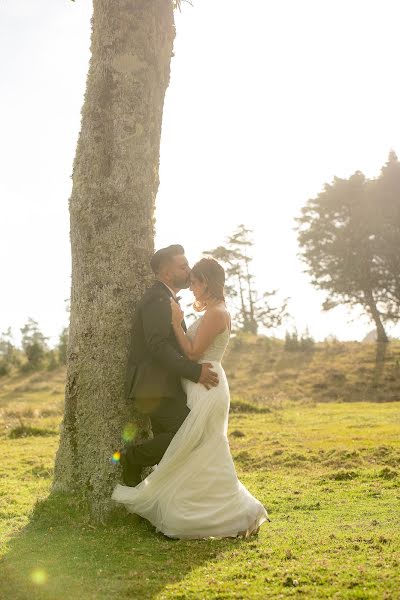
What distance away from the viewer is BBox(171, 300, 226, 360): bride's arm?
20.4 ft

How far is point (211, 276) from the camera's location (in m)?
6.38

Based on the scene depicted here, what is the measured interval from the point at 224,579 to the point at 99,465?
230cm

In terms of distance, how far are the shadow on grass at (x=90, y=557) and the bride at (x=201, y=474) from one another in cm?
20

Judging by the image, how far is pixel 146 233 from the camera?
7.05m

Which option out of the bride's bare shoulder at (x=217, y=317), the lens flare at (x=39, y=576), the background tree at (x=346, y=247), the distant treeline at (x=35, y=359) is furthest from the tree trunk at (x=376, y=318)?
the lens flare at (x=39, y=576)

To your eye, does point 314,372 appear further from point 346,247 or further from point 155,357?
point 155,357

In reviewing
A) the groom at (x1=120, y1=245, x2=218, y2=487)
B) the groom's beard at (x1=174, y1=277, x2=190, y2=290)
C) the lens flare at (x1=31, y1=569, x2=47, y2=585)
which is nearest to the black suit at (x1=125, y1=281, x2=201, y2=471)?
the groom at (x1=120, y1=245, x2=218, y2=487)

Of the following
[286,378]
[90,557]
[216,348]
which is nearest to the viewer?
[90,557]

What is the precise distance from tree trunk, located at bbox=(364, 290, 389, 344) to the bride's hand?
30.0m

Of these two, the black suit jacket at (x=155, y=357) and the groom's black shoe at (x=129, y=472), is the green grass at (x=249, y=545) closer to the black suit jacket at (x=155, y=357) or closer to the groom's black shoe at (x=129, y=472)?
the groom's black shoe at (x=129, y=472)

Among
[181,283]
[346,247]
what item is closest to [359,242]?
[346,247]

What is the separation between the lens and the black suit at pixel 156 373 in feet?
20.0

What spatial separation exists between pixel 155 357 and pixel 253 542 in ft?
6.60

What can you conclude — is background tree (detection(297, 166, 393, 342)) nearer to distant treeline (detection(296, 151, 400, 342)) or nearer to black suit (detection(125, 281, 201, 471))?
distant treeline (detection(296, 151, 400, 342))
